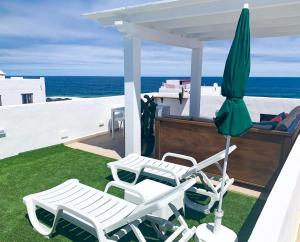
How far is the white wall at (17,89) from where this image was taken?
19.5 meters

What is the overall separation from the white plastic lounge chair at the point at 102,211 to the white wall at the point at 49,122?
408 centimetres

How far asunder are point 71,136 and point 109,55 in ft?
289

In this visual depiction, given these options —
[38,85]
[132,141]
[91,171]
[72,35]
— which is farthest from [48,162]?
[72,35]

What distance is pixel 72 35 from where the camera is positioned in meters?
84.4

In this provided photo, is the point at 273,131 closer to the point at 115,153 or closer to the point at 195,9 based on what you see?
the point at 195,9

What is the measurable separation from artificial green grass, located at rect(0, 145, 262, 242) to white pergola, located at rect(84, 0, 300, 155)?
145 cm

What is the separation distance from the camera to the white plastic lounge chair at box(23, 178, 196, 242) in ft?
9.04

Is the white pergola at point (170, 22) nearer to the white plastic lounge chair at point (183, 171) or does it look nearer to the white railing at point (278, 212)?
the white plastic lounge chair at point (183, 171)

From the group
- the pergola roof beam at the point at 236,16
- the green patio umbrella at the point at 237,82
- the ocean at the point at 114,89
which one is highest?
the pergola roof beam at the point at 236,16

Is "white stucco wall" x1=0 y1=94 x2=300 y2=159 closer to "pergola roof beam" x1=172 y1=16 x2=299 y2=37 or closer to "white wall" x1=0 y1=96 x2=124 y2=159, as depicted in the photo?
"white wall" x1=0 y1=96 x2=124 y2=159

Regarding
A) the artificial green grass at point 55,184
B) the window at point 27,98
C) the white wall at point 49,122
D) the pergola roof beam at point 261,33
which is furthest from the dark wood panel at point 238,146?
the window at point 27,98

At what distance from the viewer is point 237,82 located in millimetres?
2680

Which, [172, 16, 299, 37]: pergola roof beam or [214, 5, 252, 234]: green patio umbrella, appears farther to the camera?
[172, 16, 299, 37]: pergola roof beam

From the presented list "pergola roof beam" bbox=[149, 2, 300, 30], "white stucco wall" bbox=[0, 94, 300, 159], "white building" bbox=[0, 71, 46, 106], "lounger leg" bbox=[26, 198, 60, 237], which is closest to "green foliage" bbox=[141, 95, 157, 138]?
"pergola roof beam" bbox=[149, 2, 300, 30]
